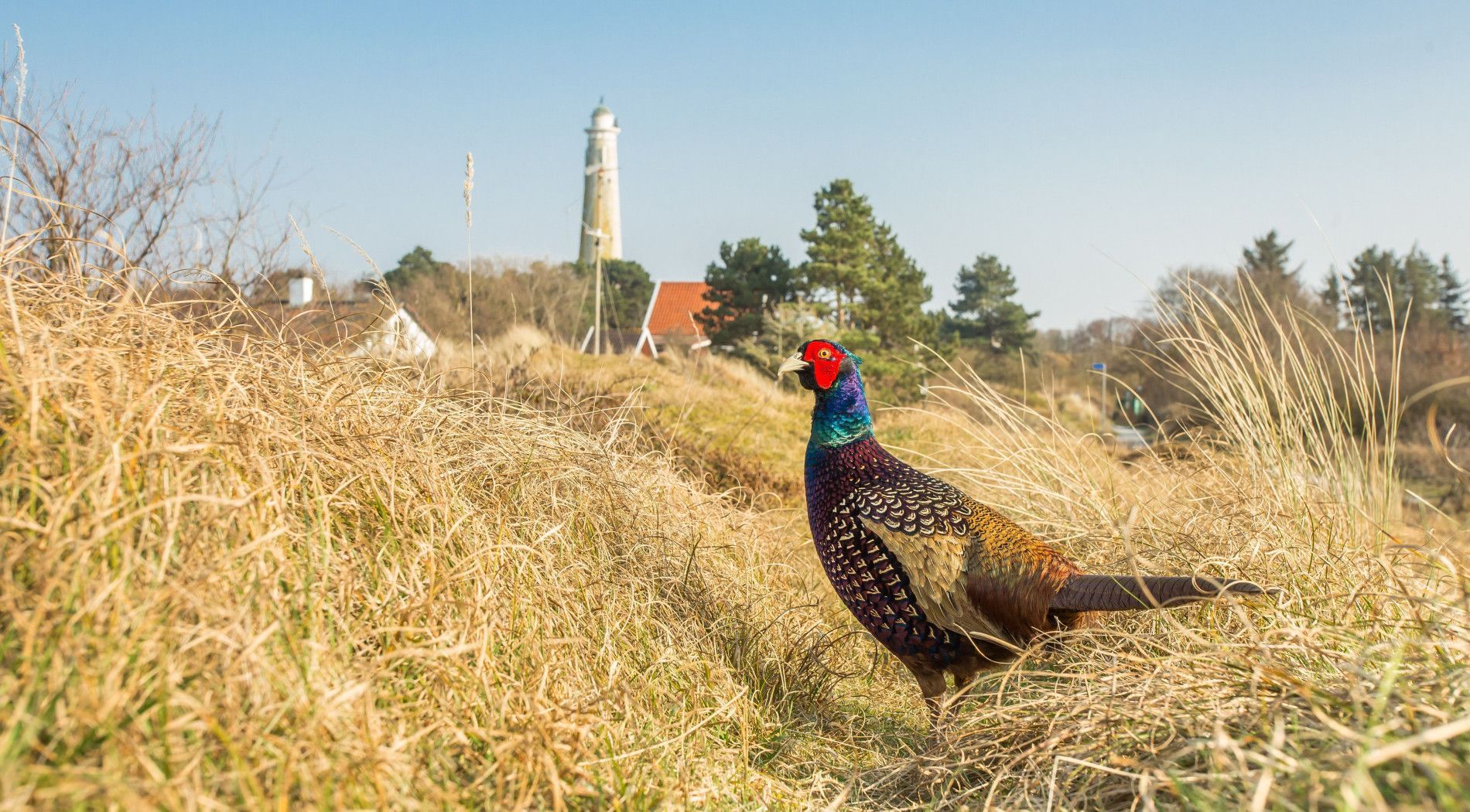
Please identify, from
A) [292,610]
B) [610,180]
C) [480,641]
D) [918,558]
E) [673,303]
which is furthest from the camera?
[610,180]

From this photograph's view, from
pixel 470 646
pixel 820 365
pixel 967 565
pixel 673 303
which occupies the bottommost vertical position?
pixel 673 303

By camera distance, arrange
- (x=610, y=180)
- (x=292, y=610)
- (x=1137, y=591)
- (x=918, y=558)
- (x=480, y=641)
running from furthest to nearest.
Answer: (x=610, y=180)
(x=918, y=558)
(x=1137, y=591)
(x=480, y=641)
(x=292, y=610)

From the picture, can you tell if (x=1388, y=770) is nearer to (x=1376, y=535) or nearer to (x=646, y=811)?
(x=646, y=811)

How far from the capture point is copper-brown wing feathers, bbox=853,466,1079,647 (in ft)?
9.29

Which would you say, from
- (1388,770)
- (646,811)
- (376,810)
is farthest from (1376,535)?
(376,810)

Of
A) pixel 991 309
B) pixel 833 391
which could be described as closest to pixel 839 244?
pixel 833 391

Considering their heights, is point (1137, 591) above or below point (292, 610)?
below

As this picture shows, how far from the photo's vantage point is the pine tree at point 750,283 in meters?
22.5

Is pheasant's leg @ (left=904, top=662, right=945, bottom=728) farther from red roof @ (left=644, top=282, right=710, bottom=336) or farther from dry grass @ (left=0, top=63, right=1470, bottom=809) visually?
red roof @ (left=644, top=282, right=710, bottom=336)

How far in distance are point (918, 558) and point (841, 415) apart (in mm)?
553

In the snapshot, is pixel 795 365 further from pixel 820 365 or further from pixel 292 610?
pixel 292 610

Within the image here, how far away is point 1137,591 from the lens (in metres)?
2.43

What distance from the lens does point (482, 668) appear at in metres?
1.92

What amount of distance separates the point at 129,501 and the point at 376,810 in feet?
2.38
